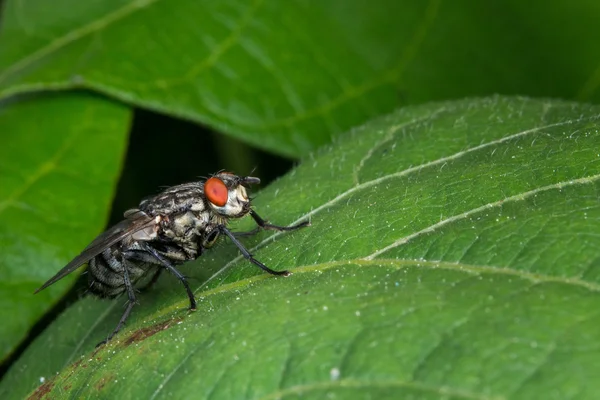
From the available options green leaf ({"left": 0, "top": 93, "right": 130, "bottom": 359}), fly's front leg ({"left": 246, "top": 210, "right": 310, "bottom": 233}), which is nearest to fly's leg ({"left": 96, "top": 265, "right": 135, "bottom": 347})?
green leaf ({"left": 0, "top": 93, "right": 130, "bottom": 359})

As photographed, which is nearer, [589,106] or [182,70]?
[589,106]

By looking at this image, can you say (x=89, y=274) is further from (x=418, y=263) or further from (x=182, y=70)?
(x=418, y=263)

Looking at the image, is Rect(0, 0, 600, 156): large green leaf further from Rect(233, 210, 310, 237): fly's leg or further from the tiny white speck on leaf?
the tiny white speck on leaf

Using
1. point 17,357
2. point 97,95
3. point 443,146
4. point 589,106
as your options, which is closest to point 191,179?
point 97,95

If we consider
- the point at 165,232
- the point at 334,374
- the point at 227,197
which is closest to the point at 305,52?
the point at 227,197

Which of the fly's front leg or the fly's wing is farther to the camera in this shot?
the fly's wing

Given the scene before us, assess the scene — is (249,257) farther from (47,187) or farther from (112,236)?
(47,187)
